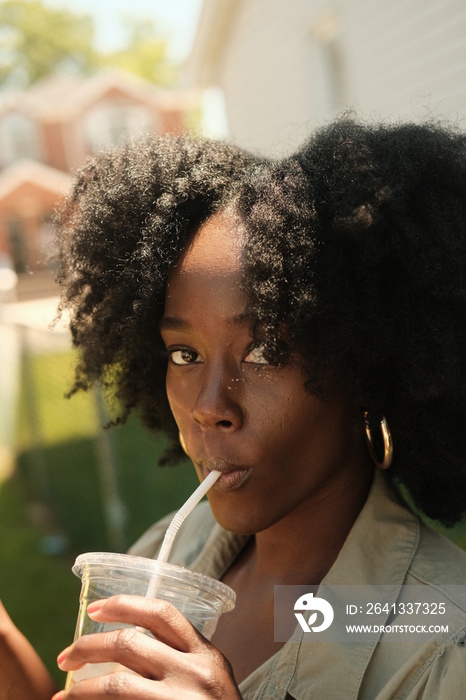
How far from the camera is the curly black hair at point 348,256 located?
1.86 meters

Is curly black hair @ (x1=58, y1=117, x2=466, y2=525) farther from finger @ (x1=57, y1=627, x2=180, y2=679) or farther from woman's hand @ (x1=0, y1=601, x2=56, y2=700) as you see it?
woman's hand @ (x1=0, y1=601, x2=56, y2=700)

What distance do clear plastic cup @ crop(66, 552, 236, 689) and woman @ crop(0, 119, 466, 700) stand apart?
238 millimetres

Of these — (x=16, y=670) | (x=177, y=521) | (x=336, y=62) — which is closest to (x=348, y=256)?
(x=177, y=521)

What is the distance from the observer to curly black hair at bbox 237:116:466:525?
1853 mm

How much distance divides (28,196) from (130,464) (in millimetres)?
35806

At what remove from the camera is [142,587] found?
5.41 ft

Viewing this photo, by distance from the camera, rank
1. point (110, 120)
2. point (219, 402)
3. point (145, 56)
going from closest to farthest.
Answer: point (219, 402) < point (110, 120) < point (145, 56)

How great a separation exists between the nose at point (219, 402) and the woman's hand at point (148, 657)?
18.2 inches

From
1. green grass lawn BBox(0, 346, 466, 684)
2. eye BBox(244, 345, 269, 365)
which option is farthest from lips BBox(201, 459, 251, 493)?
green grass lawn BBox(0, 346, 466, 684)

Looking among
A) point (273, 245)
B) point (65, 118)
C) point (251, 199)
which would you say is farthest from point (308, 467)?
point (65, 118)

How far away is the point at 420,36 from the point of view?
20.3ft

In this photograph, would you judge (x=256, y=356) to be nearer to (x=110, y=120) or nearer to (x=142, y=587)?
(x=142, y=587)

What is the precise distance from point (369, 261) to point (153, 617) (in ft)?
2.89

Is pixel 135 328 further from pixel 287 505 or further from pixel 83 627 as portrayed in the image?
pixel 83 627
